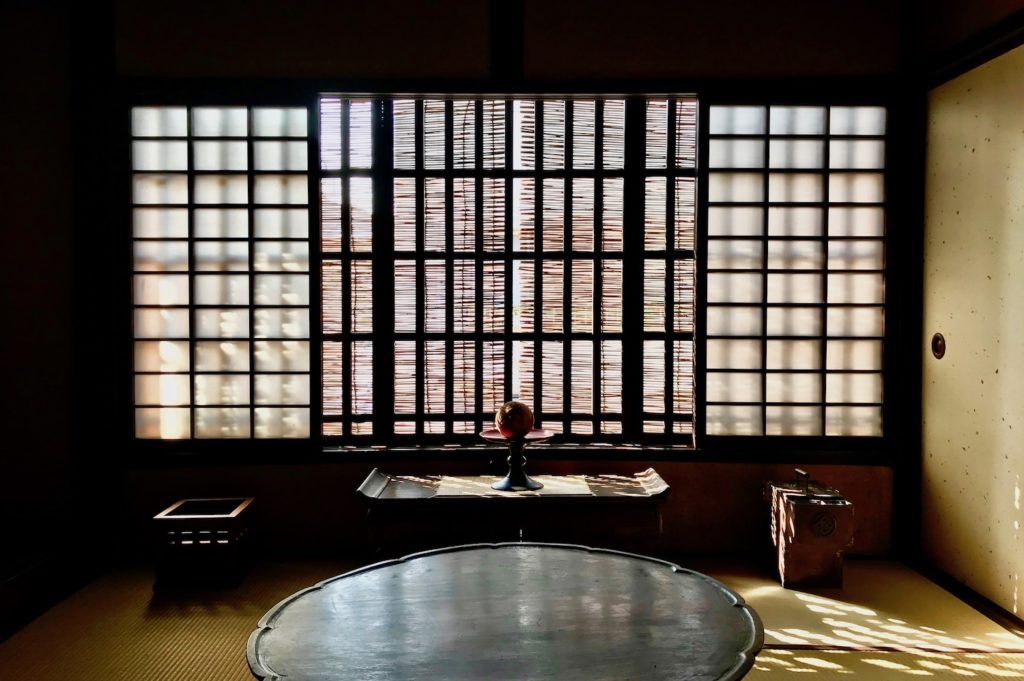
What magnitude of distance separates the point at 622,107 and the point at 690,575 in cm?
298

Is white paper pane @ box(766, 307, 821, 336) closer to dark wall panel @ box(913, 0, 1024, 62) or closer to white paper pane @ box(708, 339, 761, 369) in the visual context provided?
white paper pane @ box(708, 339, 761, 369)

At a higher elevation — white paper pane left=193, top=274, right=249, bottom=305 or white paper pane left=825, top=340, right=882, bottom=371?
white paper pane left=193, top=274, right=249, bottom=305

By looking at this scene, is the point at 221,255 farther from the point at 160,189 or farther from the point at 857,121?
the point at 857,121

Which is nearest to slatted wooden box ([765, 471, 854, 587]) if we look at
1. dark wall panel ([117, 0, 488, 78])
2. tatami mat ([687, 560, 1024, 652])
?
tatami mat ([687, 560, 1024, 652])

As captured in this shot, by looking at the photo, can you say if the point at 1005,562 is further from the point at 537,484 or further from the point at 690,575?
the point at 537,484

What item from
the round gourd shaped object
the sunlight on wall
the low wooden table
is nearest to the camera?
the sunlight on wall

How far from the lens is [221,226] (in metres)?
4.26

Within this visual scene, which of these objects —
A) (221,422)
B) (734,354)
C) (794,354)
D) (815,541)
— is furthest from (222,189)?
(815,541)

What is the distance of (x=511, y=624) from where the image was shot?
85.5 inches

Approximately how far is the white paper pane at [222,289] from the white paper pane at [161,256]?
6.1 inches

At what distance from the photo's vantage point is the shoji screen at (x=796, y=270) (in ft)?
14.0

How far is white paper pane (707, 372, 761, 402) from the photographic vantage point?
4.32 m

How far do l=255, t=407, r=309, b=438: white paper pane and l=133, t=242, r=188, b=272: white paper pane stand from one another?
41.1 inches

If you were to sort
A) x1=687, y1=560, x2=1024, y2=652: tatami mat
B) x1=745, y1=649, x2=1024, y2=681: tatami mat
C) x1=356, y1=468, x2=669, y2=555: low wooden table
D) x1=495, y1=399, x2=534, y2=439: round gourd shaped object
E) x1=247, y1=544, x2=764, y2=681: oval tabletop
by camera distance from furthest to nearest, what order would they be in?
x1=495, y1=399, x2=534, y2=439: round gourd shaped object < x1=356, y1=468, x2=669, y2=555: low wooden table < x1=687, y1=560, x2=1024, y2=652: tatami mat < x1=745, y1=649, x2=1024, y2=681: tatami mat < x1=247, y1=544, x2=764, y2=681: oval tabletop
